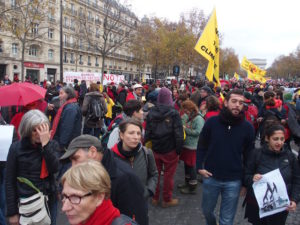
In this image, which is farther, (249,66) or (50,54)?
(50,54)

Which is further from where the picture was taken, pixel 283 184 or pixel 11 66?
pixel 11 66

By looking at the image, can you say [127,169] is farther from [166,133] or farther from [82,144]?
[166,133]

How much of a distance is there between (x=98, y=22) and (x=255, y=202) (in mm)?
48811

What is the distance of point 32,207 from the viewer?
2.37 m

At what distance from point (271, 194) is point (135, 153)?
1447 millimetres

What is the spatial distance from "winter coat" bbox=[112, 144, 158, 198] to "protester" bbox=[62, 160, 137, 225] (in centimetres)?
108

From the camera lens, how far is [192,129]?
4.52 meters

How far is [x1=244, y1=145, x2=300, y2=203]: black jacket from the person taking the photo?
265 cm

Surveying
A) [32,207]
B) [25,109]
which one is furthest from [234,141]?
[25,109]

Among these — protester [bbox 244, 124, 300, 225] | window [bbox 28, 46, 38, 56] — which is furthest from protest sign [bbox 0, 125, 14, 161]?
window [bbox 28, 46, 38, 56]

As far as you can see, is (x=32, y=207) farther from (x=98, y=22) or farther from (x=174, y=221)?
(x=98, y=22)

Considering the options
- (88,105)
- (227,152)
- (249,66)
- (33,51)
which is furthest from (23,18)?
(33,51)

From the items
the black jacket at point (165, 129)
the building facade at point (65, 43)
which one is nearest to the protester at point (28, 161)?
the black jacket at point (165, 129)

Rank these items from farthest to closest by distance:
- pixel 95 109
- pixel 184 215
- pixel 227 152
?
pixel 95 109, pixel 184 215, pixel 227 152
